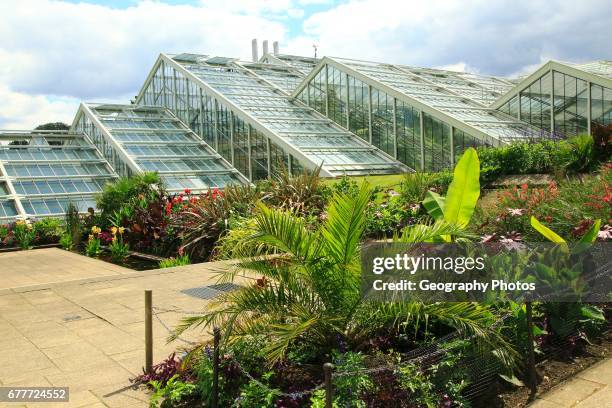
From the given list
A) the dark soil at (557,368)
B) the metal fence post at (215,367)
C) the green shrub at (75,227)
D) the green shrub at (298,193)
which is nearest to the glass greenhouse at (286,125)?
the green shrub at (75,227)

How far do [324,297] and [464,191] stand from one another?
2.07 m

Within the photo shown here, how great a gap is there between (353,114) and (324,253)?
28.5 meters

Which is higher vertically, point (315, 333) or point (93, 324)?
point (315, 333)

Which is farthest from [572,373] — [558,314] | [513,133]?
[513,133]

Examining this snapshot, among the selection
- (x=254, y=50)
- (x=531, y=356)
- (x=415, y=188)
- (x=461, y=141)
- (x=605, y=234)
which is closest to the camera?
(x=531, y=356)

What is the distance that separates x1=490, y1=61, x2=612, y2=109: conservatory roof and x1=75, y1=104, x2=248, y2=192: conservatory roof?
50.1 feet

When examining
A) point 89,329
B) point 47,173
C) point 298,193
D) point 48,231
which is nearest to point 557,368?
point 89,329

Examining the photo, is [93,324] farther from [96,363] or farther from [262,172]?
[262,172]

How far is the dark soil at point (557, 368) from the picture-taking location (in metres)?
3.90

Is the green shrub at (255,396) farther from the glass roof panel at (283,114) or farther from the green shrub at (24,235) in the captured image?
the glass roof panel at (283,114)

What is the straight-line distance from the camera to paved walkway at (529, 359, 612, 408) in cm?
372

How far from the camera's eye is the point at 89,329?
6168 millimetres

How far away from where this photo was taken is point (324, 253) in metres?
4.28

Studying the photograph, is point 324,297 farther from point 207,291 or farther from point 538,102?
point 538,102
